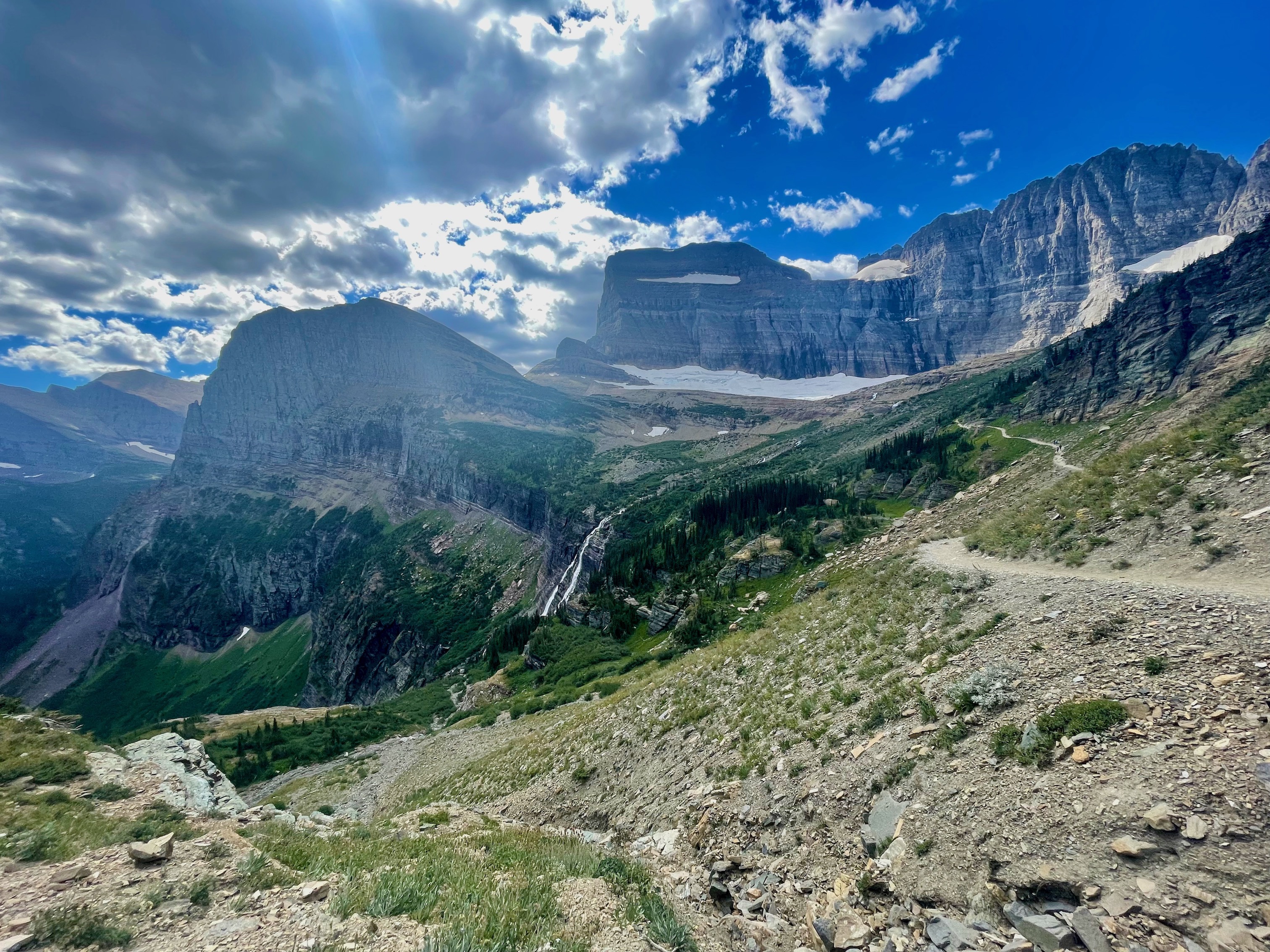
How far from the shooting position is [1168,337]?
6838cm

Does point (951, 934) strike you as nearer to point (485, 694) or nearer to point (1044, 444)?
point (485, 694)

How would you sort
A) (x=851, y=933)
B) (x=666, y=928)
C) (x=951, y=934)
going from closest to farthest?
(x=951, y=934)
(x=851, y=933)
(x=666, y=928)

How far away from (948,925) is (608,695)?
87.3 ft

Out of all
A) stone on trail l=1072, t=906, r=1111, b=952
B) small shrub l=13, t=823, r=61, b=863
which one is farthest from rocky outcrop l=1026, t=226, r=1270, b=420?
small shrub l=13, t=823, r=61, b=863

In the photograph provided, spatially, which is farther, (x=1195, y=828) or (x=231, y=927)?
(x=231, y=927)

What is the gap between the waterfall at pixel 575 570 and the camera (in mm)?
86750

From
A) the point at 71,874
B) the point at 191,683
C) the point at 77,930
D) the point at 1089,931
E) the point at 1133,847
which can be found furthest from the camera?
the point at 191,683

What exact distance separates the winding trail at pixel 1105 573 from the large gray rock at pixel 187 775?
24712 millimetres

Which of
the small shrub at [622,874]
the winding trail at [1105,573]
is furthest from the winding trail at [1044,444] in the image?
the small shrub at [622,874]

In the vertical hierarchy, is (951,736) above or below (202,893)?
above

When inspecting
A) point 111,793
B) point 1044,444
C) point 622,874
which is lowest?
point 111,793

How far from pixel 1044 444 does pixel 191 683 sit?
214 m

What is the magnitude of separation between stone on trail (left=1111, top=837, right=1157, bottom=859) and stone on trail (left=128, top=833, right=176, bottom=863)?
1412cm

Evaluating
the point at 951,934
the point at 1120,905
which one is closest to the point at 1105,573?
the point at 1120,905
